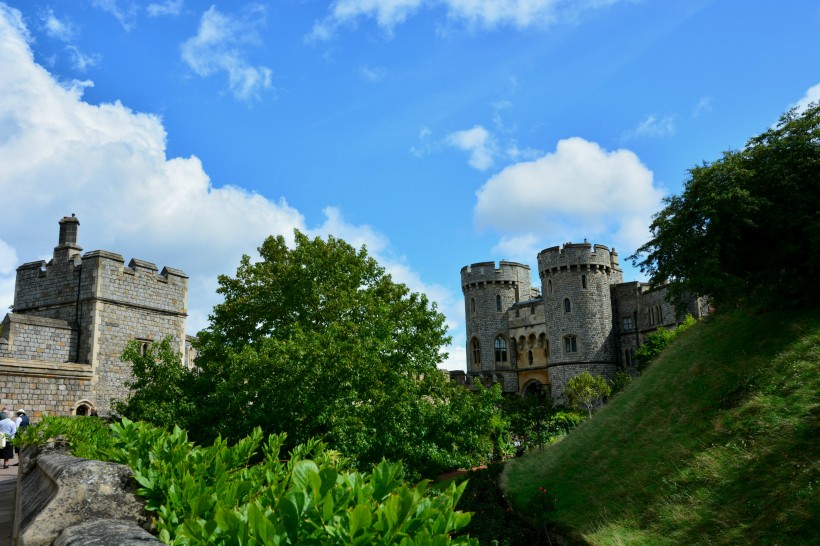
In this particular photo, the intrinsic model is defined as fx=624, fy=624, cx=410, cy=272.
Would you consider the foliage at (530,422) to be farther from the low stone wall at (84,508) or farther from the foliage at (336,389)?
the low stone wall at (84,508)

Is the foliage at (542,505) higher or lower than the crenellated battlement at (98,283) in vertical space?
lower

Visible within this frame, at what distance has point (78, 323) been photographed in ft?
75.8

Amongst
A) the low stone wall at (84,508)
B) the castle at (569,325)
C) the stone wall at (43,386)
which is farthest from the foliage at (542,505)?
the castle at (569,325)

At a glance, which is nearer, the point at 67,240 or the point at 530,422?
the point at 67,240

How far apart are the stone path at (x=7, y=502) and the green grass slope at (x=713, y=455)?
33.5ft

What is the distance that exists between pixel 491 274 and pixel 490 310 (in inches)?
134

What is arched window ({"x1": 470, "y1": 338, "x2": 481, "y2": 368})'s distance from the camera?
5872 cm

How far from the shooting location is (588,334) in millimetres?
50656

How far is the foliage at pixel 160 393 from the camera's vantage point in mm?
16984

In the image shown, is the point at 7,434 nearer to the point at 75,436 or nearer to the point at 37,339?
the point at 37,339

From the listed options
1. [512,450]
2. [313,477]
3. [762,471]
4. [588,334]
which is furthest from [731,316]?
[588,334]

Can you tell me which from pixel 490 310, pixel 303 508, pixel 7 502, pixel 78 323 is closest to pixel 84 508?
pixel 303 508

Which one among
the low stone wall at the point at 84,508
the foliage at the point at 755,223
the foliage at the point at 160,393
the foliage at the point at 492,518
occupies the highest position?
the foliage at the point at 755,223

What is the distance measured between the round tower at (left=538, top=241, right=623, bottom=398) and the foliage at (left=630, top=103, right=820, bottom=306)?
32470 millimetres
